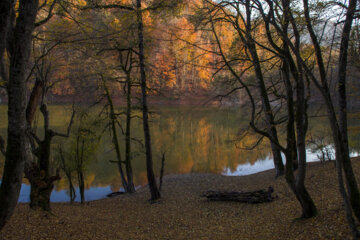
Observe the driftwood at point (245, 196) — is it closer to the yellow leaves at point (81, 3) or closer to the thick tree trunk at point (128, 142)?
the thick tree trunk at point (128, 142)

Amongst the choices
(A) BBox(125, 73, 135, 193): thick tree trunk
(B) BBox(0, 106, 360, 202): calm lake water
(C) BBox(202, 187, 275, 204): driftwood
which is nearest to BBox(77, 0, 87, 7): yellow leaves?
(A) BBox(125, 73, 135, 193): thick tree trunk

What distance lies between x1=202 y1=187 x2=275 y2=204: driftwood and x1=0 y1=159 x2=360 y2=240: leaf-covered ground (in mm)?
241

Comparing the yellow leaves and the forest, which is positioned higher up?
the yellow leaves

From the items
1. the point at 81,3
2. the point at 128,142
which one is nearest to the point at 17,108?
the point at 81,3

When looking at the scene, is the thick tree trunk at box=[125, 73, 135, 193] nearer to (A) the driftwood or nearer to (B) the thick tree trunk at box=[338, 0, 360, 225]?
(A) the driftwood

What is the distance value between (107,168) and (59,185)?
3276 millimetres

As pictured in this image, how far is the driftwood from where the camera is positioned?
827 centimetres

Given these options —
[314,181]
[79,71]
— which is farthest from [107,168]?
[314,181]

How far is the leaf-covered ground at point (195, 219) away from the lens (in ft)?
16.3

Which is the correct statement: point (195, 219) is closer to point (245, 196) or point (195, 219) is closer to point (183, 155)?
point (245, 196)

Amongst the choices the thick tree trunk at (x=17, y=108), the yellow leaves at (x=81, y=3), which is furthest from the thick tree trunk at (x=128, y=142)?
the thick tree trunk at (x=17, y=108)

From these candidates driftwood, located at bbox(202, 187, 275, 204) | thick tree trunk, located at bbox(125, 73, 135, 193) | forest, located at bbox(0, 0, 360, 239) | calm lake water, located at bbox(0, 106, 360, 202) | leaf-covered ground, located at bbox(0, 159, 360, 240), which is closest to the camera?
forest, located at bbox(0, 0, 360, 239)

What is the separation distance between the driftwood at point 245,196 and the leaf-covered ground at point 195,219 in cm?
24

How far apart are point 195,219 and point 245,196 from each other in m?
2.05
